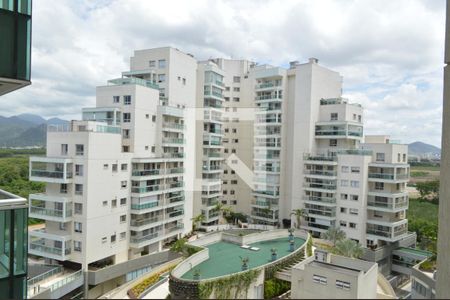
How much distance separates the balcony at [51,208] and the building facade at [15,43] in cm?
630

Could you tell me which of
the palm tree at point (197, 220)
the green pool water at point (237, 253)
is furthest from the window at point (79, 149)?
the palm tree at point (197, 220)

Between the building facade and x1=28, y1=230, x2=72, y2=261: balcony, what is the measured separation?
650 cm

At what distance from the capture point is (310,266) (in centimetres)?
105

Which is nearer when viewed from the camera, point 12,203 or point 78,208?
point 12,203

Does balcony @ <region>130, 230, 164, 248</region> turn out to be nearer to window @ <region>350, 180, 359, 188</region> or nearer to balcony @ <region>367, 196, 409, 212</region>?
window @ <region>350, 180, 359, 188</region>

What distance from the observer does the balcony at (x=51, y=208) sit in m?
7.38

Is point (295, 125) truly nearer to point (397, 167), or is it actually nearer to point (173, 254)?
point (397, 167)

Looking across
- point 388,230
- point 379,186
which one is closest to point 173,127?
point 379,186

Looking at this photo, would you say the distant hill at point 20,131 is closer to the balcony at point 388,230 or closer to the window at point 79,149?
the window at point 79,149

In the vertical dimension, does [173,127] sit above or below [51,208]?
above

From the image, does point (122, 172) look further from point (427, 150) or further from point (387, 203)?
point (387, 203)

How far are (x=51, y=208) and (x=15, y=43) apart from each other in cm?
684

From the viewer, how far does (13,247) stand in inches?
73.4

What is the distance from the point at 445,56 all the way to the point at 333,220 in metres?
10.5
